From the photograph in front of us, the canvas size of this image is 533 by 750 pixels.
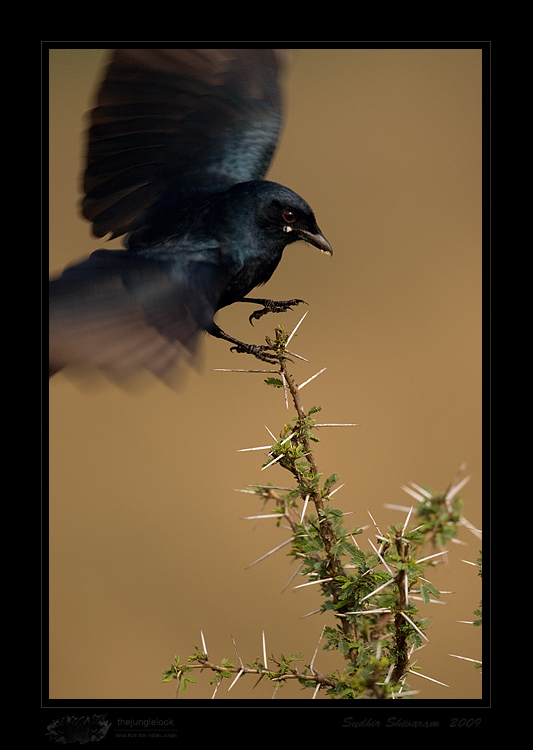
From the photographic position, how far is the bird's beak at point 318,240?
2.10 m

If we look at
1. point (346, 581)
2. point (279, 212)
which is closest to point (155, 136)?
point (279, 212)

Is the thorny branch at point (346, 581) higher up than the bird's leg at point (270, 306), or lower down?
lower down

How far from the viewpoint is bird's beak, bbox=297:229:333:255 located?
210 centimetres

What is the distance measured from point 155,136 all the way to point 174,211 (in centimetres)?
38

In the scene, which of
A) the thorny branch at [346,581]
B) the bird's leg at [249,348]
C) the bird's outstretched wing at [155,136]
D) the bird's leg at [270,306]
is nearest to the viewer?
the thorny branch at [346,581]

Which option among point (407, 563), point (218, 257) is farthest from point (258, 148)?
point (407, 563)

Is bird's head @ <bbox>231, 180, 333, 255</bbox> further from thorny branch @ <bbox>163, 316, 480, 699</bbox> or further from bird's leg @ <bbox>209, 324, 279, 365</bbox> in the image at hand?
thorny branch @ <bbox>163, 316, 480, 699</bbox>

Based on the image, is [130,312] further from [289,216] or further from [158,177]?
[158,177]

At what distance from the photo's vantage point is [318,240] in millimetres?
2104

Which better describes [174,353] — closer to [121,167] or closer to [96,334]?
[96,334]

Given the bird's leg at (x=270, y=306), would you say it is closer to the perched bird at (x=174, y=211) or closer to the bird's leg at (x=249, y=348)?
the perched bird at (x=174, y=211)

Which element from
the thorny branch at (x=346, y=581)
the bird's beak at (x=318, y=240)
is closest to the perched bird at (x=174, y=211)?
the bird's beak at (x=318, y=240)

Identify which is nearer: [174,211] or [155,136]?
[174,211]
